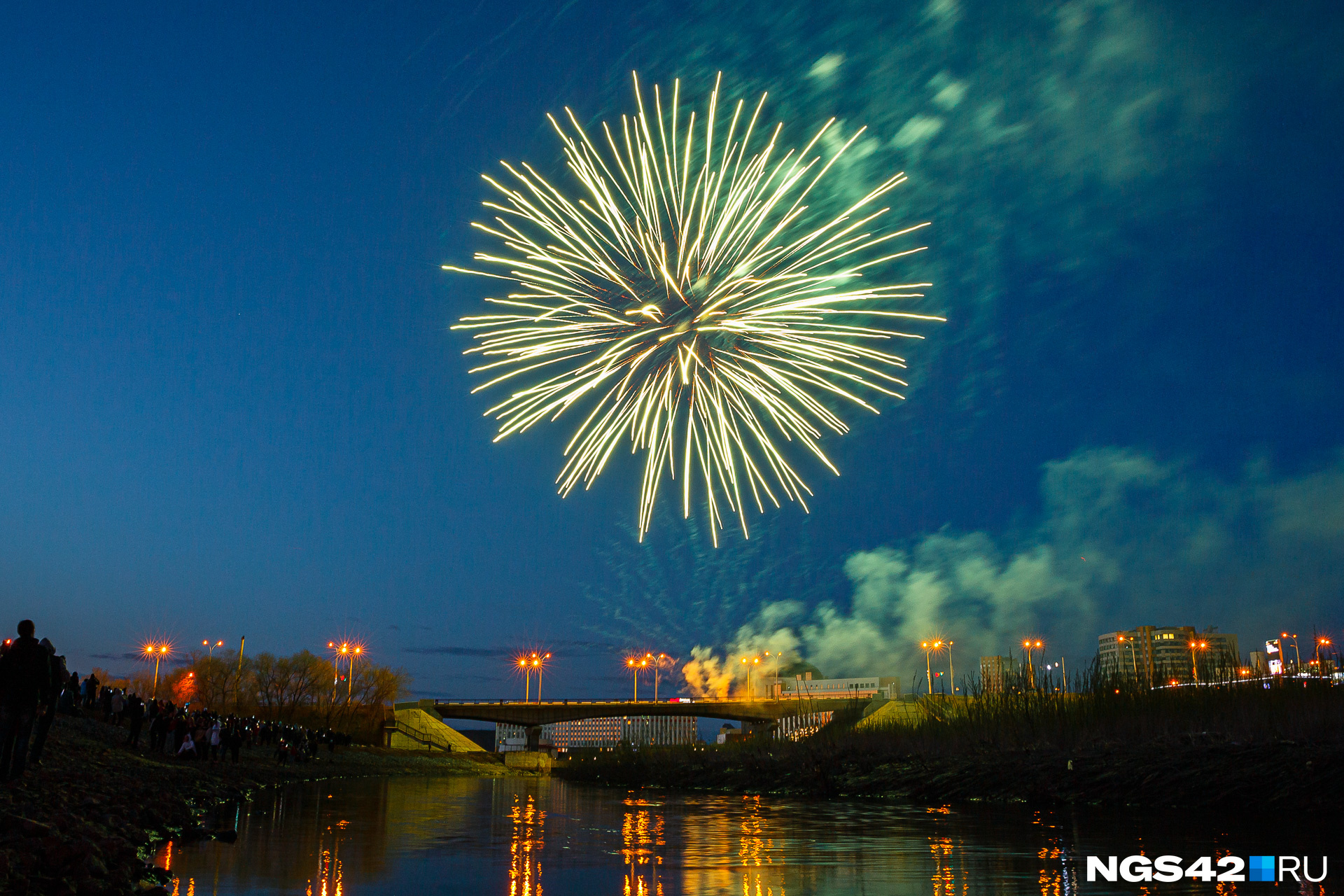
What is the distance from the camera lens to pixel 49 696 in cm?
1326

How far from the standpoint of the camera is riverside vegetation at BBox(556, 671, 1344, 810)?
14.1 metres

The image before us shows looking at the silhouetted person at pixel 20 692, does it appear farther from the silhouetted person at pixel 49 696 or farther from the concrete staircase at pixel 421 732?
the concrete staircase at pixel 421 732

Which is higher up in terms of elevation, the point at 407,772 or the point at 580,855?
the point at 580,855

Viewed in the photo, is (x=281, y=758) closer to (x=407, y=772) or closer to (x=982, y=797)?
(x=407, y=772)

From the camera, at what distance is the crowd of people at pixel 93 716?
12359 mm

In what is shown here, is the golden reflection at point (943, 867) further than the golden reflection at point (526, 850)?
No

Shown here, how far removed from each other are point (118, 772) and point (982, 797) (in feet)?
54.5

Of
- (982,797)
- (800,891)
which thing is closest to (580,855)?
(800,891)

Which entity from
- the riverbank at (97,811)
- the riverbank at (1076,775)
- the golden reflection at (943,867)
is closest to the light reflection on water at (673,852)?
the golden reflection at (943,867)

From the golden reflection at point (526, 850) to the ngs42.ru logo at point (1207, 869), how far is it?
4.48 m

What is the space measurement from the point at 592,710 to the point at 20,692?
4177 inches

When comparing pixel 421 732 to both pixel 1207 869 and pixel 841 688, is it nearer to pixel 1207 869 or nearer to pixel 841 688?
pixel 841 688

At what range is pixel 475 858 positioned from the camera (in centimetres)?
923

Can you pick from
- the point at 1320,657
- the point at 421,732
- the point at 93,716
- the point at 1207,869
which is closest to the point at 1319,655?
the point at 1320,657
